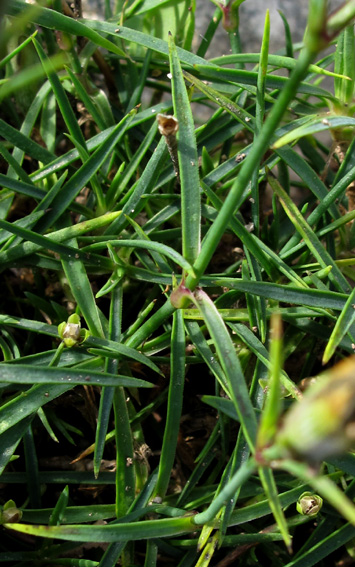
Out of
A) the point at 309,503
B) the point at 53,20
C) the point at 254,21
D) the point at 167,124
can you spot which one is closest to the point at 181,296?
the point at 167,124

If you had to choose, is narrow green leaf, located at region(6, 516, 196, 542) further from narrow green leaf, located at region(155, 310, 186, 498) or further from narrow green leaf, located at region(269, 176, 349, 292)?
narrow green leaf, located at region(269, 176, 349, 292)

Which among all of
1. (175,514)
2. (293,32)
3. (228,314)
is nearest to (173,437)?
(175,514)

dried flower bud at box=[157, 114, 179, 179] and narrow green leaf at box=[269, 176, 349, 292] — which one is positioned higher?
dried flower bud at box=[157, 114, 179, 179]

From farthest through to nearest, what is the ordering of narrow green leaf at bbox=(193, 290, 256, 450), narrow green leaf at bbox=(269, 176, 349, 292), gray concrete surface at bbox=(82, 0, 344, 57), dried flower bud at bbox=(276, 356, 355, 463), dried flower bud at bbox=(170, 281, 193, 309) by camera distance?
gray concrete surface at bbox=(82, 0, 344, 57) < narrow green leaf at bbox=(269, 176, 349, 292) < dried flower bud at bbox=(170, 281, 193, 309) < narrow green leaf at bbox=(193, 290, 256, 450) < dried flower bud at bbox=(276, 356, 355, 463)

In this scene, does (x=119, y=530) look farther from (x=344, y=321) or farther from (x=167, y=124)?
(x=167, y=124)

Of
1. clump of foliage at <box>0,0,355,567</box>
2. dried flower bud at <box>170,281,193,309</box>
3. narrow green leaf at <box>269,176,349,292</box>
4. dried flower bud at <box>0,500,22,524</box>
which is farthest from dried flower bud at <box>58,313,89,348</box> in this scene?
narrow green leaf at <box>269,176,349,292</box>

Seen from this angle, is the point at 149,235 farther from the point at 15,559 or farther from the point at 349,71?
the point at 15,559

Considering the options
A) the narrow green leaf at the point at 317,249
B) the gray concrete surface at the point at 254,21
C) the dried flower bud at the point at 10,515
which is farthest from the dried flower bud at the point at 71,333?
the gray concrete surface at the point at 254,21
